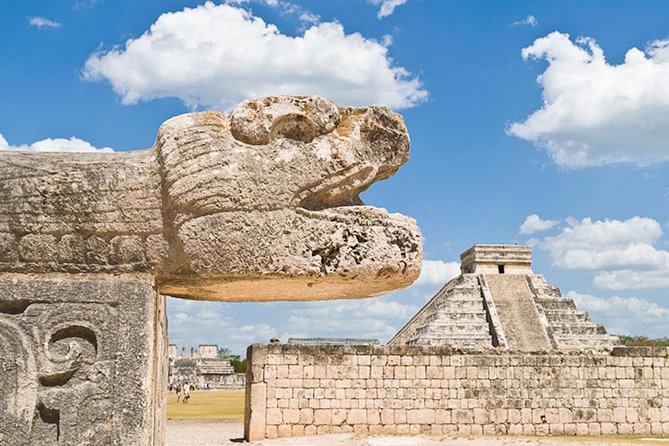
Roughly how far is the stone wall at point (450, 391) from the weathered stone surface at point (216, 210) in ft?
38.8

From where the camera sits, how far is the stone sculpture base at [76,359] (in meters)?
2.93

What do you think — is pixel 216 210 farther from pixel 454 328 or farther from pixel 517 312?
pixel 517 312

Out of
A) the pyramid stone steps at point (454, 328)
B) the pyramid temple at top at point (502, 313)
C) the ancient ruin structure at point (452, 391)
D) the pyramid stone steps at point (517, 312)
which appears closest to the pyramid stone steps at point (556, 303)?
the pyramid temple at top at point (502, 313)

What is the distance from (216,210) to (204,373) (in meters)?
41.1

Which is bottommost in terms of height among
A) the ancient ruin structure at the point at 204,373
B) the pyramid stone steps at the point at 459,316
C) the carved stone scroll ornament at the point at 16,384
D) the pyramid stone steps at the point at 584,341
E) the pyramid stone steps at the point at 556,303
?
the ancient ruin structure at the point at 204,373

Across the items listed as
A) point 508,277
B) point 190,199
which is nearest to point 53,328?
point 190,199

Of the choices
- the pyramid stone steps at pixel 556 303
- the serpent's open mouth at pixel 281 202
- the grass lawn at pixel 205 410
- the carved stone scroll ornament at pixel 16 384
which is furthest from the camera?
the pyramid stone steps at pixel 556 303

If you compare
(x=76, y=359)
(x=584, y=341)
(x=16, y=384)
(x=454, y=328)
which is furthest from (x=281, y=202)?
(x=584, y=341)

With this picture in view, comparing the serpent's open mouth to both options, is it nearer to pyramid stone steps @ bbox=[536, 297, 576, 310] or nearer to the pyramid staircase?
the pyramid staircase

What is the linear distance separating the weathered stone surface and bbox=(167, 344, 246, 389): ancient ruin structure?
115 feet

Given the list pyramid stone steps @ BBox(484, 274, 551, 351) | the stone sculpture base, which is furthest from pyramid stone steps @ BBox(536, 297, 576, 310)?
the stone sculpture base

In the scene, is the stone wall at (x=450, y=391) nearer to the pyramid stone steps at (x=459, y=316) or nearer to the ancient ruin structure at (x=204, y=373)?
the pyramid stone steps at (x=459, y=316)

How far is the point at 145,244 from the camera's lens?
10.2ft

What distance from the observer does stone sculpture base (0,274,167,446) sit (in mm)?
2934
